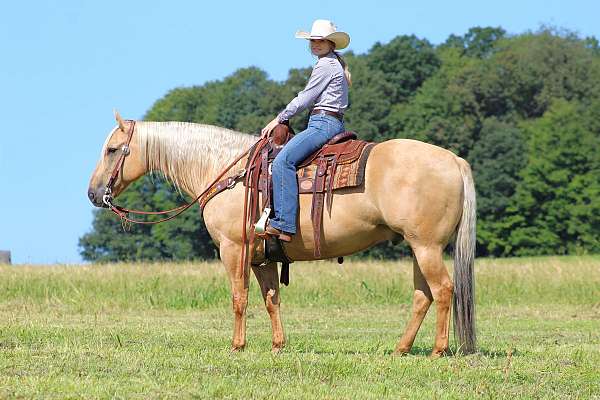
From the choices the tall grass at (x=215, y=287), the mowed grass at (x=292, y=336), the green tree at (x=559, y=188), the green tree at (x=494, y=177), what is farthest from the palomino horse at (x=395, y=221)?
the green tree at (x=559, y=188)

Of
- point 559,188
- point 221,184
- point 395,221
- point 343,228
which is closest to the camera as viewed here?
point 395,221

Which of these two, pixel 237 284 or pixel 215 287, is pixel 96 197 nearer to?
pixel 237 284

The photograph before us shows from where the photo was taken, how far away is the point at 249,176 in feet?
38.2

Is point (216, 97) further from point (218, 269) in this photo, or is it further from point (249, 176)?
point (249, 176)

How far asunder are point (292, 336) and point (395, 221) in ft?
12.2

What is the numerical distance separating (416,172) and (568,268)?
15.1 metres

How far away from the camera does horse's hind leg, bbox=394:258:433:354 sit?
36.8 feet

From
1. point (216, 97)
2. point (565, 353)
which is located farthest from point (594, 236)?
point (565, 353)

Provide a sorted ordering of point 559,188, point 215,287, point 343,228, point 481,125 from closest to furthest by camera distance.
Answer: point 343,228 < point 215,287 < point 559,188 < point 481,125

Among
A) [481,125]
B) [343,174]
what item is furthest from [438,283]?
[481,125]

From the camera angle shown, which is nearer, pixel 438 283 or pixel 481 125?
pixel 438 283

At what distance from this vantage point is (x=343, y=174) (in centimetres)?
1113

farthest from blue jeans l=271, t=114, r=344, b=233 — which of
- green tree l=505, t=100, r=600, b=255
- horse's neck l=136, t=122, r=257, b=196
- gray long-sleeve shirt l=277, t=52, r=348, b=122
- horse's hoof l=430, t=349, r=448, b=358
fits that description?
green tree l=505, t=100, r=600, b=255

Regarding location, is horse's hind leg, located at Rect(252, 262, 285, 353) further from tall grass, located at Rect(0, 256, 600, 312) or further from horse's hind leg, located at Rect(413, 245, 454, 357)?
tall grass, located at Rect(0, 256, 600, 312)
